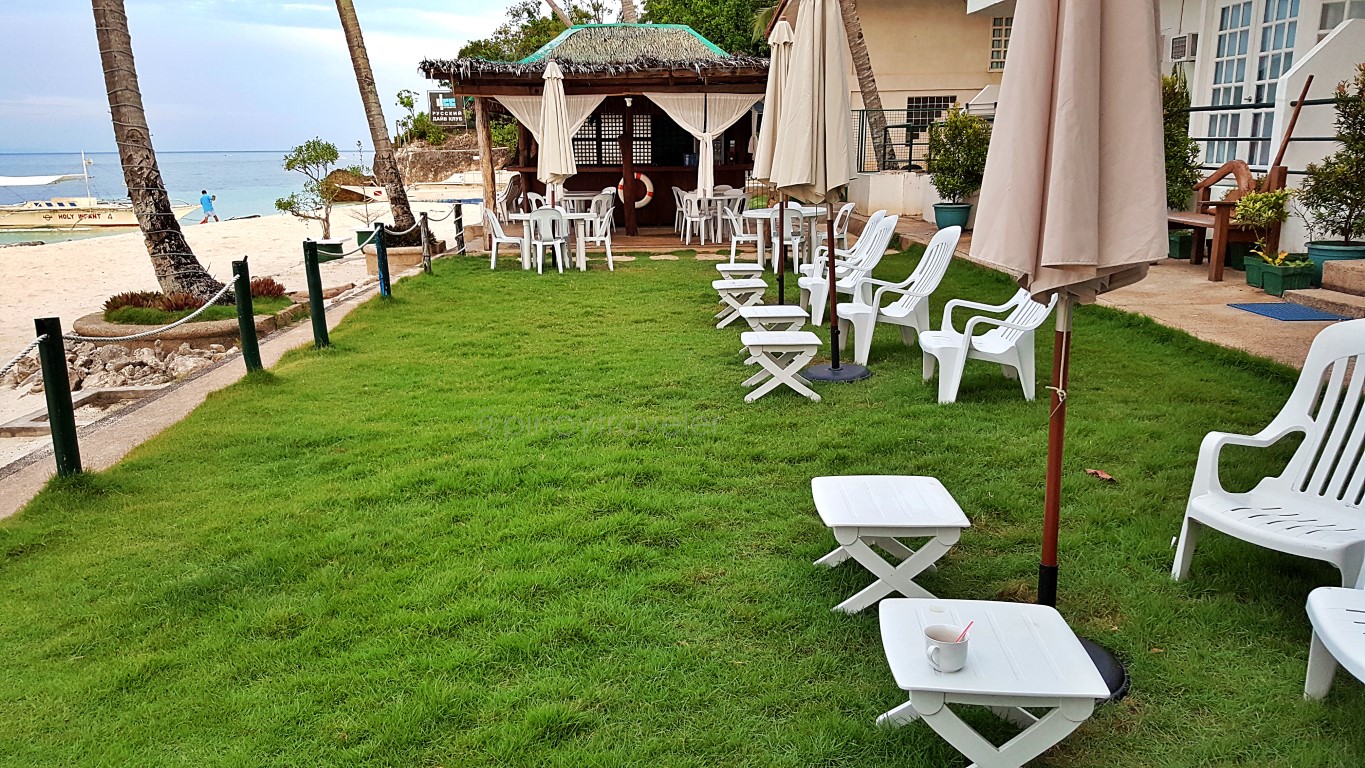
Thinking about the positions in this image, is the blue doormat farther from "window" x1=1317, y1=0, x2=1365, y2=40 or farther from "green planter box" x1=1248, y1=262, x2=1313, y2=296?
"window" x1=1317, y1=0, x2=1365, y2=40

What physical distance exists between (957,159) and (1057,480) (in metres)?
11.1

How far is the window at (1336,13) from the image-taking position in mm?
9281

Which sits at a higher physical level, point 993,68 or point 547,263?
point 993,68

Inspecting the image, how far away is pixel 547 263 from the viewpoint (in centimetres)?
1328

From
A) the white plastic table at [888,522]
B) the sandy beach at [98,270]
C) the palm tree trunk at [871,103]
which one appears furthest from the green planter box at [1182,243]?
the sandy beach at [98,270]

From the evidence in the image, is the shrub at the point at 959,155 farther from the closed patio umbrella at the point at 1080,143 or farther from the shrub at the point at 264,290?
the closed patio umbrella at the point at 1080,143

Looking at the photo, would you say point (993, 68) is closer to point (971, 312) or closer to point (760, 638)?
point (971, 312)

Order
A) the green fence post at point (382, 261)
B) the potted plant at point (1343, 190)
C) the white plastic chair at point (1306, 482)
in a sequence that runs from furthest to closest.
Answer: the green fence post at point (382, 261) → the potted plant at point (1343, 190) → the white plastic chair at point (1306, 482)

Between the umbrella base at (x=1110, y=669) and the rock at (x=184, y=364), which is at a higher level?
the umbrella base at (x=1110, y=669)

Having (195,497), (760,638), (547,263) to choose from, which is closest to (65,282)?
(547,263)

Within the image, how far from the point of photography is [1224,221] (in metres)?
8.59

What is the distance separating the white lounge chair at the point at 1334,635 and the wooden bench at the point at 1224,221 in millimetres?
6942

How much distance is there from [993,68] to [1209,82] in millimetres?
9923

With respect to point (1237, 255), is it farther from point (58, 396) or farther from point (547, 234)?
point (58, 396)
